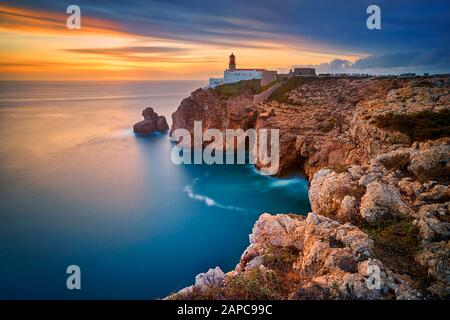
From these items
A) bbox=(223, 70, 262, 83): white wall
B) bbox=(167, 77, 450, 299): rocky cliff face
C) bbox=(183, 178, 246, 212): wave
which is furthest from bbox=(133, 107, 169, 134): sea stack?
bbox=(167, 77, 450, 299): rocky cliff face

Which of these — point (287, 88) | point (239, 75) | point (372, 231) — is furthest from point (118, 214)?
point (239, 75)

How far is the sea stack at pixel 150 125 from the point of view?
172 ft

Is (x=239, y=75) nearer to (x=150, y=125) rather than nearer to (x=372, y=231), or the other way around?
(x=150, y=125)

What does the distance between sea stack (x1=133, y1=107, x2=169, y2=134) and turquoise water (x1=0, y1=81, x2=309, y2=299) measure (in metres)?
9.84

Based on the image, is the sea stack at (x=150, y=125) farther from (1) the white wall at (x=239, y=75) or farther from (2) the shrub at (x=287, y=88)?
(2) the shrub at (x=287, y=88)

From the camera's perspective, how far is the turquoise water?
15.5m

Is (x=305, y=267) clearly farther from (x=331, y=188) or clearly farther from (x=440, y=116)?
(x=440, y=116)

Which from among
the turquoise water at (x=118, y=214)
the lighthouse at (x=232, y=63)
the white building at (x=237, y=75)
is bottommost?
the turquoise water at (x=118, y=214)

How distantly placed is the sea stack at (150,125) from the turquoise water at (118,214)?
387 inches

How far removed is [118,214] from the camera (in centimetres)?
2270

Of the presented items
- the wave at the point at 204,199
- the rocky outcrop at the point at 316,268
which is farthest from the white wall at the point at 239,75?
the rocky outcrop at the point at 316,268

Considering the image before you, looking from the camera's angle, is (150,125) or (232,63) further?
(232,63)

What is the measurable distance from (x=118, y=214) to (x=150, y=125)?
32132mm
